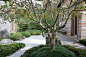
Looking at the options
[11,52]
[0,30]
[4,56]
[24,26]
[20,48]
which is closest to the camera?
[4,56]

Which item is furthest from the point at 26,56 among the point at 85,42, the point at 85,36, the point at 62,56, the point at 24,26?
the point at 24,26

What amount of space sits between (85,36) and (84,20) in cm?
112

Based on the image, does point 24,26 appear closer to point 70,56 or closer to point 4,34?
point 4,34

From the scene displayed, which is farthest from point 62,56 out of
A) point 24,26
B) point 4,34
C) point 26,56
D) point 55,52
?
point 24,26

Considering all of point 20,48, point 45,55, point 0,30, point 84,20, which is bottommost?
point 20,48

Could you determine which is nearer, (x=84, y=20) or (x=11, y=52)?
(x=11, y=52)

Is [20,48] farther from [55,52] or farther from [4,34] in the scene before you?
[4,34]

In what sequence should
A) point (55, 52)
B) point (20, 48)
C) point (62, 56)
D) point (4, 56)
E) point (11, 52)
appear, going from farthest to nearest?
point (20, 48) < point (11, 52) < point (4, 56) < point (55, 52) < point (62, 56)

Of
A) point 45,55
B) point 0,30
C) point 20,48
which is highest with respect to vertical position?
point 0,30

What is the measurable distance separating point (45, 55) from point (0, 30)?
255 inches

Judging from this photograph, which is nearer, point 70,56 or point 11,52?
point 70,56

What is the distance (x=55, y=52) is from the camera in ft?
10.1

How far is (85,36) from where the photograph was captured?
592 cm

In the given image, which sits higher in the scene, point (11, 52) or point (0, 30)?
point (0, 30)
